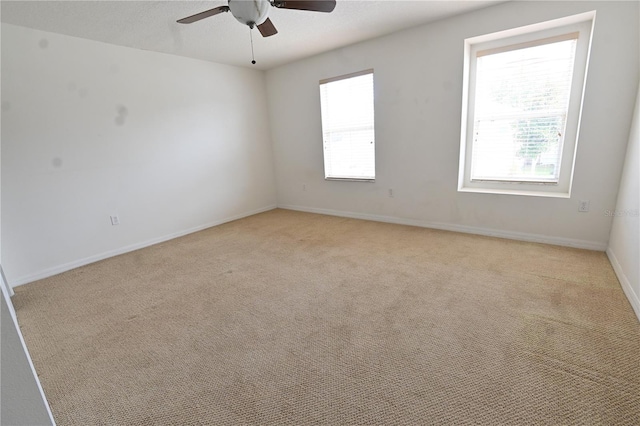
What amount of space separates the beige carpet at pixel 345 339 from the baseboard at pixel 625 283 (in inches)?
2.2

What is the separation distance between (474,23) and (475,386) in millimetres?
3448

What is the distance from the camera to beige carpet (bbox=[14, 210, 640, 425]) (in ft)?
4.57

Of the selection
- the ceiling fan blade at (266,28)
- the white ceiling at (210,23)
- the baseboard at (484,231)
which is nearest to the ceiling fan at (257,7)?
the ceiling fan blade at (266,28)

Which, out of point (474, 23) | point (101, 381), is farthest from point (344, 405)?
point (474, 23)

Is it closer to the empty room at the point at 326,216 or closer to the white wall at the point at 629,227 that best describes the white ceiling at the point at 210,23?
the empty room at the point at 326,216

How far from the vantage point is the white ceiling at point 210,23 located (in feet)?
8.44

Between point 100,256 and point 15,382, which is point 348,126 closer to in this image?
Answer: point 100,256

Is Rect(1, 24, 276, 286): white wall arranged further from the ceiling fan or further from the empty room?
the ceiling fan

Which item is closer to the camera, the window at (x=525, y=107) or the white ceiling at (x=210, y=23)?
the white ceiling at (x=210, y=23)

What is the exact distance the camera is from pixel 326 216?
485 cm

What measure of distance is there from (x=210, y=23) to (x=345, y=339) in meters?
3.21

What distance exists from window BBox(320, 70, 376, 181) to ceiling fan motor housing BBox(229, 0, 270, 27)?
2.40 metres

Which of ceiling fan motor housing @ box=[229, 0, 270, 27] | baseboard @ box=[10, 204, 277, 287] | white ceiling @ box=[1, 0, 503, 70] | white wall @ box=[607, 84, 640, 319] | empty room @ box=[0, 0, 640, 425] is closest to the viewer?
empty room @ box=[0, 0, 640, 425]

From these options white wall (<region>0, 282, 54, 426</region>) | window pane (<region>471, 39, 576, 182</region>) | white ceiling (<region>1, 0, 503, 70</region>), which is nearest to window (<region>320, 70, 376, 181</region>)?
white ceiling (<region>1, 0, 503, 70</region>)
